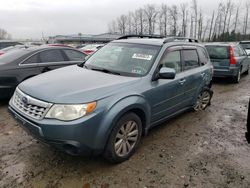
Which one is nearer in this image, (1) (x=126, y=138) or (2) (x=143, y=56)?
(1) (x=126, y=138)

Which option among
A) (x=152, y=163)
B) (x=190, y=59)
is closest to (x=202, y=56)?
(x=190, y=59)

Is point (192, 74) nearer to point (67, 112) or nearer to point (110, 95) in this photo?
point (110, 95)

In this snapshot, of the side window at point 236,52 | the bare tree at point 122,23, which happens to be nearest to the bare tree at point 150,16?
the bare tree at point 122,23

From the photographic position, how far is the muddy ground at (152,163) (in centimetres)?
295

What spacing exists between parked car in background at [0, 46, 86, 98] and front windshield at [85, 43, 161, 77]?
2.16 metres

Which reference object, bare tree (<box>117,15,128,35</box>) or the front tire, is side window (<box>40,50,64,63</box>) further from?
bare tree (<box>117,15,128,35</box>)

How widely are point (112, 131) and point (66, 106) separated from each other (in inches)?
27.0

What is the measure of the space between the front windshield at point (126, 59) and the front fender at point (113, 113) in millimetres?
545

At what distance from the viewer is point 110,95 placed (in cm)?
294

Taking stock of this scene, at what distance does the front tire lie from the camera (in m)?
3.04

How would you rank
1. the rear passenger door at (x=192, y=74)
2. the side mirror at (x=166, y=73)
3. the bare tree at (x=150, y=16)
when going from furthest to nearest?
the bare tree at (x=150, y=16) < the rear passenger door at (x=192, y=74) < the side mirror at (x=166, y=73)

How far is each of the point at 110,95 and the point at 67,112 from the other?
1.90 ft

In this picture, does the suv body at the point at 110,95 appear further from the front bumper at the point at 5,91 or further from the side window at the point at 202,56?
the front bumper at the point at 5,91

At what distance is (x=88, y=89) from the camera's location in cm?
293
